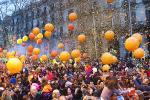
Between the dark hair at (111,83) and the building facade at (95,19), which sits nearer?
the dark hair at (111,83)

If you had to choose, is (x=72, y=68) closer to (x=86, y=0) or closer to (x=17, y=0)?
(x=86, y=0)

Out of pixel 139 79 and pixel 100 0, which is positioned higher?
pixel 100 0

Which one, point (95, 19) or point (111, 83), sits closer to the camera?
point (111, 83)

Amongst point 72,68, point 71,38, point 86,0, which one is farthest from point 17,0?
point 72,68

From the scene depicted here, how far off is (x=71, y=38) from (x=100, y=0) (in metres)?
5.61

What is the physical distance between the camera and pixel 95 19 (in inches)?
1503

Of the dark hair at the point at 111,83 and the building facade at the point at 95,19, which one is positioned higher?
the building facade at the point at 95,19

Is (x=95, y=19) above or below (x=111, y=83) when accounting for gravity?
above

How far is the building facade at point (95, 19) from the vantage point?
3875 centimetres

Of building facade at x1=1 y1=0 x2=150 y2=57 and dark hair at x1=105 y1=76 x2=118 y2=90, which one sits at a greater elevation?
building facade at x1=1 y1=0 x2=150 y2=57

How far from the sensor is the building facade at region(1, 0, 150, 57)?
38750mm

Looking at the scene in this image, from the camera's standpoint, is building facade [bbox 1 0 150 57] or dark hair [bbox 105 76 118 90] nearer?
dark hair [bbox 105 76 118 90]

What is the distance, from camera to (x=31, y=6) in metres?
60.1

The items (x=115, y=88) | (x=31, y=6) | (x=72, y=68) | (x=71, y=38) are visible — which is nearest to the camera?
(x=115, y=88)
